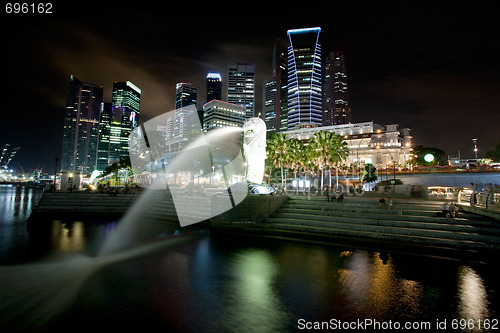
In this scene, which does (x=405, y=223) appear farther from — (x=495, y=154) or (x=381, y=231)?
(x=495, y=154)

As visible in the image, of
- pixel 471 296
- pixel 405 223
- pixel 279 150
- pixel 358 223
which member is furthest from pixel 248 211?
pixel 279 150

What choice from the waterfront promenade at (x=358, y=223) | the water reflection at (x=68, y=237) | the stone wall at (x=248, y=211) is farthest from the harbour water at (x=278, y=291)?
the stone wall at (x=248, y=211)

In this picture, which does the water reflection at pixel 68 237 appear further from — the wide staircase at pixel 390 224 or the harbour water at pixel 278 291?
the wide staircase at pixel 390 224

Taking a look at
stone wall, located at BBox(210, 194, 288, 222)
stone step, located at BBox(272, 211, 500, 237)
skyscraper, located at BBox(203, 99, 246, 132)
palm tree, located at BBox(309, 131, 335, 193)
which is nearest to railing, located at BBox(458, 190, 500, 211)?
stone step, located at BBox(272, 211, 500, 237)

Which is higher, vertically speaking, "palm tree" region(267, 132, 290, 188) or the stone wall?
"palm tree" region(267, 132, 290, 188)

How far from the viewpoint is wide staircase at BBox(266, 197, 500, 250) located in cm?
1530

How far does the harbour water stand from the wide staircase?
5.60ft

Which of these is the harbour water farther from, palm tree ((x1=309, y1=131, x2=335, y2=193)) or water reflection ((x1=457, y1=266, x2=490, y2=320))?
palm tree ((x1=309, y1=131, x2=335, y2=193))

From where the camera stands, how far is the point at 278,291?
A: 9930mm

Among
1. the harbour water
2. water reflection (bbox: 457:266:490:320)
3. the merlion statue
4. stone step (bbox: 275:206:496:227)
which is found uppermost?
the merlion statue

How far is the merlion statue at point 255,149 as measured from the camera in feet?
88.5

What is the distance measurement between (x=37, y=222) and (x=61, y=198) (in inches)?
238

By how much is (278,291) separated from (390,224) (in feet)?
39.2

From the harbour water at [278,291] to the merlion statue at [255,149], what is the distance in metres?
11.3
